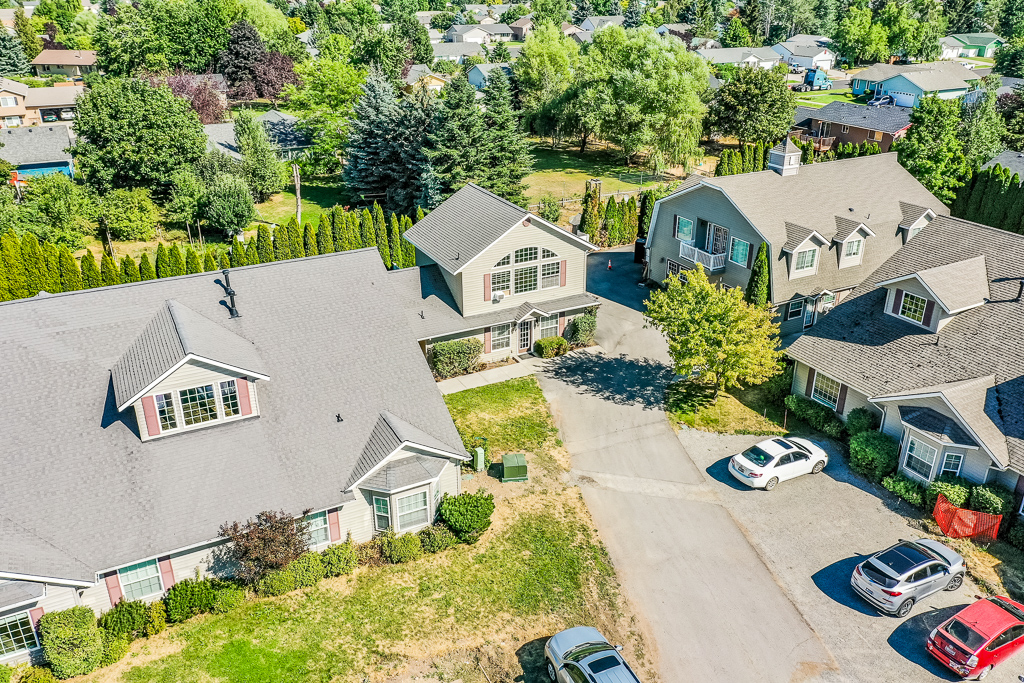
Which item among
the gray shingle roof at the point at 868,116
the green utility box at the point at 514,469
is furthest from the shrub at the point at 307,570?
the gray shingle roof at the point at 868,116

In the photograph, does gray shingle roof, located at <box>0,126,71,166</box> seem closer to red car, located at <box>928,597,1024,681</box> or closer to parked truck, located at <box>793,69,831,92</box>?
red car, located at <box>928,597,1024,681</box>

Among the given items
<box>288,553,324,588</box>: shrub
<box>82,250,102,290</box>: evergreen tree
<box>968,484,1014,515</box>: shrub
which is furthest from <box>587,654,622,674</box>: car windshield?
<box>82,250,102,290</box>: evergreen tree

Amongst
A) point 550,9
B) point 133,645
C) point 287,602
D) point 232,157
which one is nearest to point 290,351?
point 287,602

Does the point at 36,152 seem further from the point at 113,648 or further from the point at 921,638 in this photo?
the point at 921,638

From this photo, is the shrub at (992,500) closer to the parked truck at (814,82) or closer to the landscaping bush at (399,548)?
the landscaping bush at (399,548)

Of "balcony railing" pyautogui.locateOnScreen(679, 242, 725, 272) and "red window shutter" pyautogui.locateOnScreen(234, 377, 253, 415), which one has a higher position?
"red window shutter" pyautogui.locateOnScreen(234, 377, 253, 415)

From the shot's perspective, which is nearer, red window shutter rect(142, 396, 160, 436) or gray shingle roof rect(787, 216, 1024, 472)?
red window shutter rect(142, 396, 160, 436)

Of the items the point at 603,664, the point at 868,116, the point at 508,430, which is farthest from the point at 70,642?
the point at 868,116
